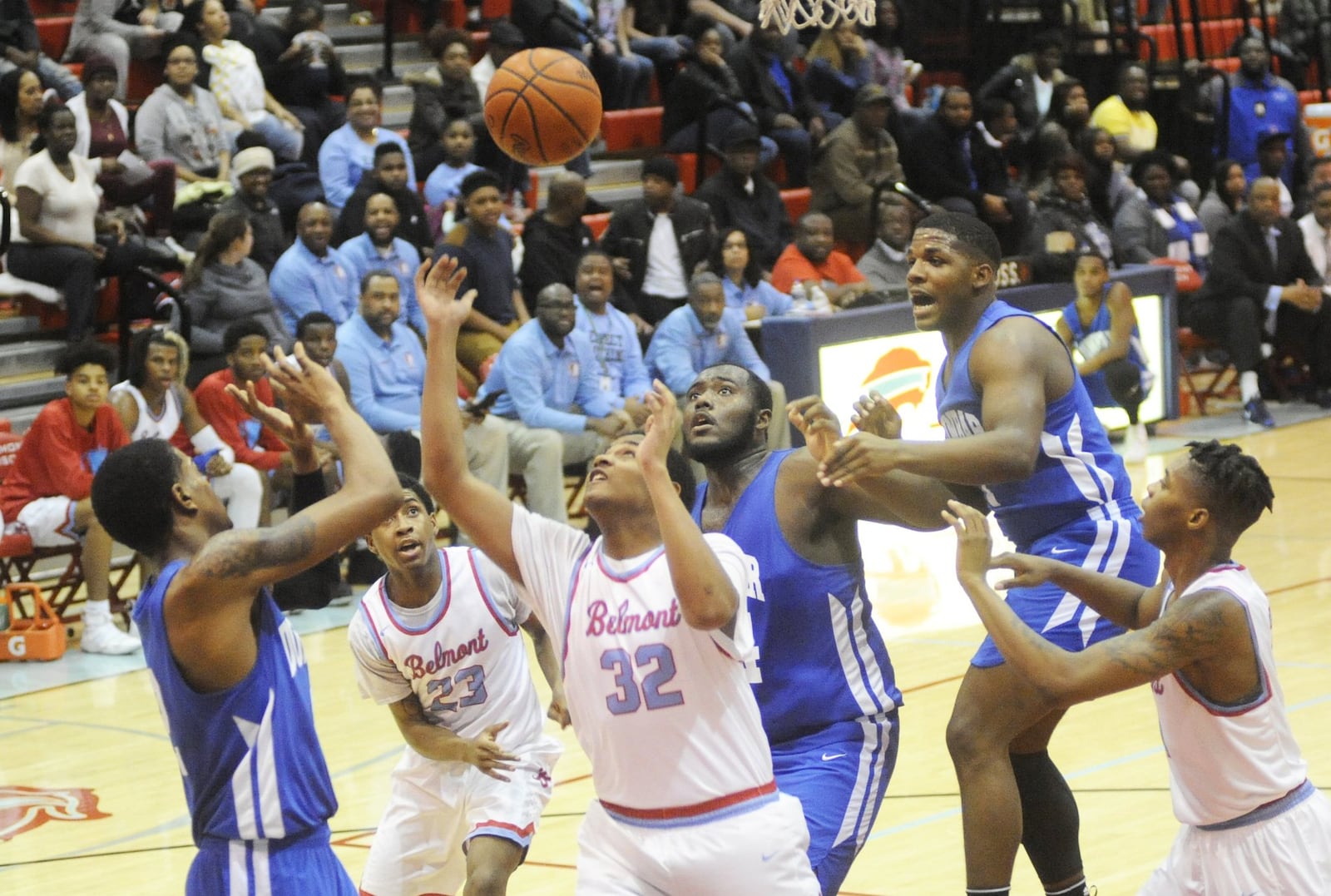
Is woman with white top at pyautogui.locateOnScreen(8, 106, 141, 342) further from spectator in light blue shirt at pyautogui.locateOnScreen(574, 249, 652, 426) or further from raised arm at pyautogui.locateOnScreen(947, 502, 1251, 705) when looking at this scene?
raised arm at pyautogui.locateOnScreen(947, 502, 1251, 705)

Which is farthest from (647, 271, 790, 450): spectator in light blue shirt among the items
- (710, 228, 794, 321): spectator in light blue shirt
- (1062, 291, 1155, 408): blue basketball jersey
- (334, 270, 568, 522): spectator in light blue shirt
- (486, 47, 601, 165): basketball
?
(486, 47, 601, 165): basketball

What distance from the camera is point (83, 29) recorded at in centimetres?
1348

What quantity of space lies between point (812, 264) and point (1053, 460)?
8.99 m

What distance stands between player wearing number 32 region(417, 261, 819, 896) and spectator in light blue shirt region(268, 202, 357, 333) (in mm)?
7707

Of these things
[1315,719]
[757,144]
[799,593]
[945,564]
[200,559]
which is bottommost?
[945,564]

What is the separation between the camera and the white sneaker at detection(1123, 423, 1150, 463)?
13.8 metres

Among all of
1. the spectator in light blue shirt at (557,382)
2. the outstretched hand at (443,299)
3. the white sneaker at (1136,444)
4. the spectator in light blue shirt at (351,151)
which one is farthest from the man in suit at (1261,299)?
the outstretched hand at (443,299)

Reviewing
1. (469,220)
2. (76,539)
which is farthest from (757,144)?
(76,539)

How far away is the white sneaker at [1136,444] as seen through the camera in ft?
45.4

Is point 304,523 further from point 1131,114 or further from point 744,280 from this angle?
point 1131,114

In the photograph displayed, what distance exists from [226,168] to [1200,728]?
10022 millimetres

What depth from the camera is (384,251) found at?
1214 centimetres

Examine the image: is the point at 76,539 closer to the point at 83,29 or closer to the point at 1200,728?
the point at 83,29

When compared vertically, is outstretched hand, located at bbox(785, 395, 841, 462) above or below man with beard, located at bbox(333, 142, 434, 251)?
above
